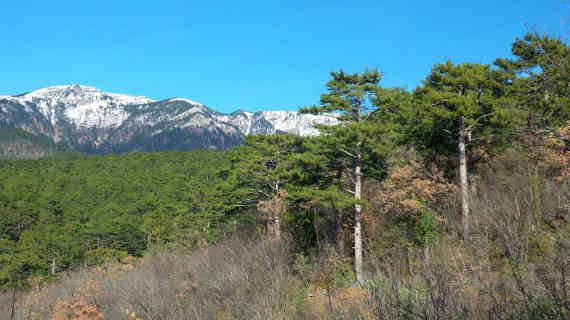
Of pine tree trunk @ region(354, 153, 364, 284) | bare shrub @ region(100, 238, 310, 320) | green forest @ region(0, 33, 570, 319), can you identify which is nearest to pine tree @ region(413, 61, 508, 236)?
green forest @ region(0, 33, 570, 319)

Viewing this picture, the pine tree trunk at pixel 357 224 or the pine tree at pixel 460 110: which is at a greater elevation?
the pine tree at pixel 460 110

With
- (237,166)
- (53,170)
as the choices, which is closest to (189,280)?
(237,166)

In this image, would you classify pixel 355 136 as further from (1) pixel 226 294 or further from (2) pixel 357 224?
(1) pixel 226 294

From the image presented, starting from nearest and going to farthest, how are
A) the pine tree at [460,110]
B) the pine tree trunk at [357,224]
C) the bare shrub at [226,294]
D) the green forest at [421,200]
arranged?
the green forest at [421,200] → the bare shrub at [226,294] → the pine tree trunk at [357,224] → the pine tree at [460,110]

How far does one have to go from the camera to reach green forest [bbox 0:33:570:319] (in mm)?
3871

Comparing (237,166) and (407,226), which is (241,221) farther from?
(407,226)

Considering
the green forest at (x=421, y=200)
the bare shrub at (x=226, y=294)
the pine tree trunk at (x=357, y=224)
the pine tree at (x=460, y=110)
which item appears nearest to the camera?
the green forest at (x=421, y=200)

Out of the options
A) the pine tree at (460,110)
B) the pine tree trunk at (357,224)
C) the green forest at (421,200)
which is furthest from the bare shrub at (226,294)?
the pine tree at (460,110)

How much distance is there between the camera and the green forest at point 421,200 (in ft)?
12.7

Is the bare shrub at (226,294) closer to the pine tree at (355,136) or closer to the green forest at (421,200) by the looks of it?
the green forest at (421,200)

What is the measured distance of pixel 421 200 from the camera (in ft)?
60.4

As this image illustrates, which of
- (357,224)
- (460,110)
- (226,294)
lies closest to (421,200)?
(357,224)

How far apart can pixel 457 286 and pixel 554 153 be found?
14.9m

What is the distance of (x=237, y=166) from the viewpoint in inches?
1253
